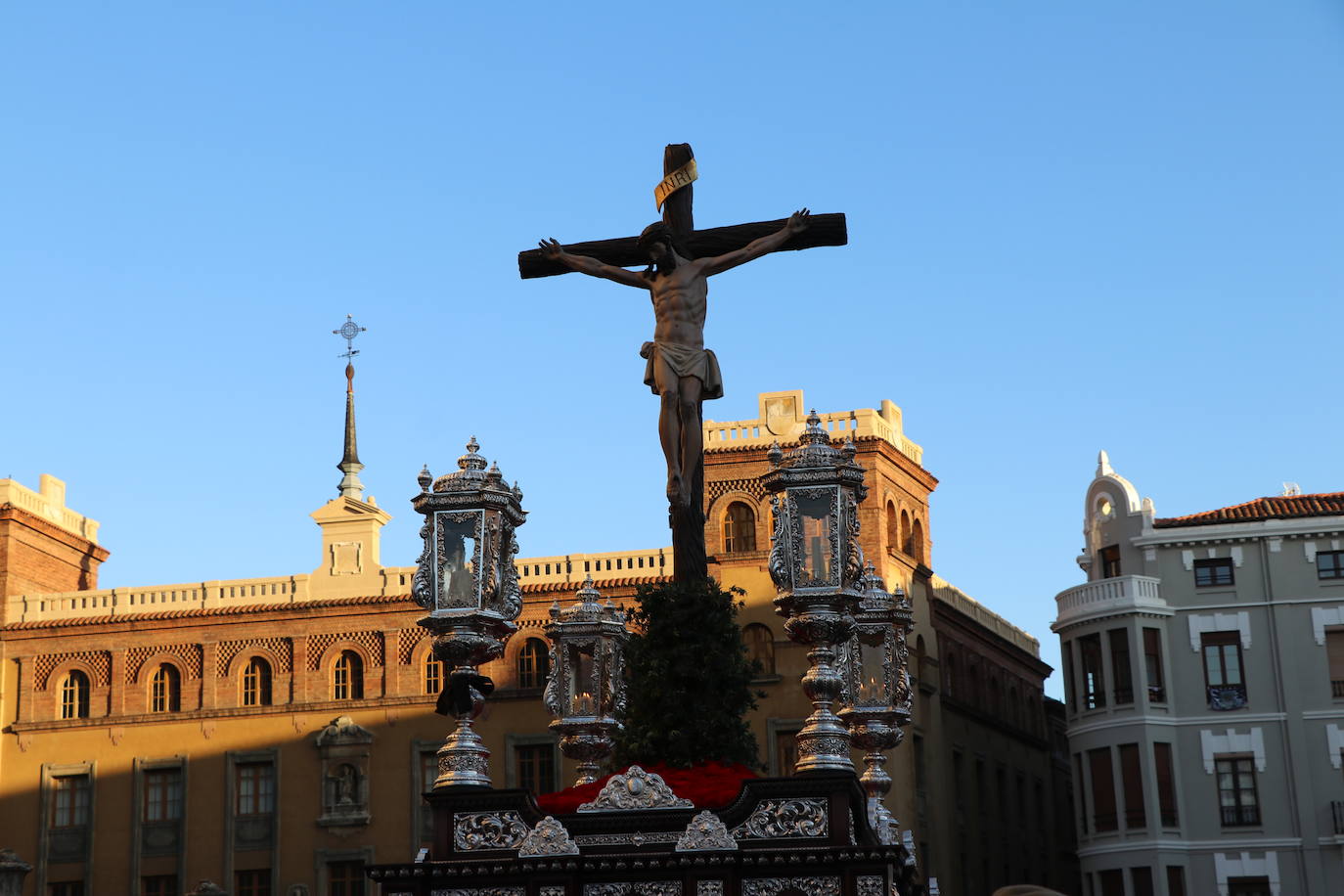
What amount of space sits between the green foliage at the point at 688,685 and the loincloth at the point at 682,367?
1.91 meters

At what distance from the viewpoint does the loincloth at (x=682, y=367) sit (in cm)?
1834

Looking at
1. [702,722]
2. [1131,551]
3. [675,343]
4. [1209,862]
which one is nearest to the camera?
[702,722]

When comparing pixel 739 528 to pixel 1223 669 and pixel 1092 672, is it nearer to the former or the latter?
pixel 1092 672

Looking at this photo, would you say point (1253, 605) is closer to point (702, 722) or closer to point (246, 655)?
point (246, 655)

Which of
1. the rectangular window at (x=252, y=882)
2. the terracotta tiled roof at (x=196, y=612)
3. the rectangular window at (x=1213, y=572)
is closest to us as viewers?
the rectangular window at (x=1213, y=572)

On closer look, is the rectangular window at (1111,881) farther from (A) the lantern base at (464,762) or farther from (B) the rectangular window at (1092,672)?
(A) the lantern base at (464,762)

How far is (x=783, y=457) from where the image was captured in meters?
16.5

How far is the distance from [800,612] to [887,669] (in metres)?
5.27

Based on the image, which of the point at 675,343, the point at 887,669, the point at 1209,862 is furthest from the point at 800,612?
the point at 1209,862

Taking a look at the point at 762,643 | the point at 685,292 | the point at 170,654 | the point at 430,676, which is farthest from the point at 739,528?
the point at 685,292

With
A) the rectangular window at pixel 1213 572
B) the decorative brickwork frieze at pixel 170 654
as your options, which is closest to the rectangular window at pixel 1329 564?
the rectangular window at pixel 1213 572

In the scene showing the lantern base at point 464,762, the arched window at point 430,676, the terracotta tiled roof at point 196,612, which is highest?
the terracotta tiled roof at point 196,612

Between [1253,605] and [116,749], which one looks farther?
[116,749]

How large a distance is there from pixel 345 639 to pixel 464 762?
4380 cm
